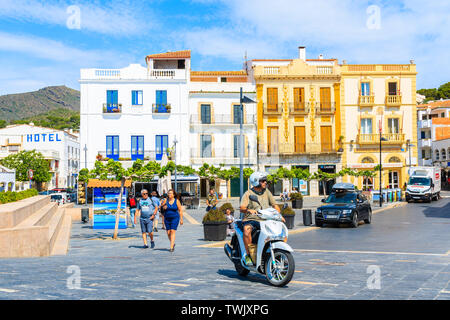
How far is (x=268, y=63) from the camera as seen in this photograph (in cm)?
5091

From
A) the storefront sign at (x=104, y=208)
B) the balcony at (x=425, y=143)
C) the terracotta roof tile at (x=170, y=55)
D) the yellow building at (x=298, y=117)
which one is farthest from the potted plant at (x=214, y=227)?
the balcony at (x=425, y=143)

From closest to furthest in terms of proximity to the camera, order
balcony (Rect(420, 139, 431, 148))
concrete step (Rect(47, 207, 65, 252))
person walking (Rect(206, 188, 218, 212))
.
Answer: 1. concrete step (Rect(47, 207, 65, 252))
2. person walking (Rect(206, 188, 218, 212))
3. balcony (Rect(420, 139, 431, 148))

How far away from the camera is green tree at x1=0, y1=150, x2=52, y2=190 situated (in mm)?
64812

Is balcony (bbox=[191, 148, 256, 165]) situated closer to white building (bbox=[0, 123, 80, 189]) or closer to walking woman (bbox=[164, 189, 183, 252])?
walking woman (bbox=[164, 189, 183, 252])

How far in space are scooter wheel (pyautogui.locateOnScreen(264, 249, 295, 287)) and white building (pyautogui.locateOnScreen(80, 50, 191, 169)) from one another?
37906 mm

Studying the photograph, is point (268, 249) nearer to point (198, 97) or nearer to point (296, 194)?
point (296, 194)

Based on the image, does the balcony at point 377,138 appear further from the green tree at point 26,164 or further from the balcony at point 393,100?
the green tree at point 26,164

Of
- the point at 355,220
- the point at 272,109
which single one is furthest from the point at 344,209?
the point at 272,109

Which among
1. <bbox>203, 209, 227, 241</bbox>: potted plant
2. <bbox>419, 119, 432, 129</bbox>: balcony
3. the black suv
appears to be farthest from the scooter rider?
<bbox>419, 119, 432, 129</bbox>: balcony

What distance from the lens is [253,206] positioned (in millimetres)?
8172

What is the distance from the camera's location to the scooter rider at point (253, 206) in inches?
317

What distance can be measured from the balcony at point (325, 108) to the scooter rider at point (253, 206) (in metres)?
43.3

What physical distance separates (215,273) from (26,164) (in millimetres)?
61711

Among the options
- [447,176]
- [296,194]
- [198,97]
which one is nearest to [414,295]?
[296,194]
